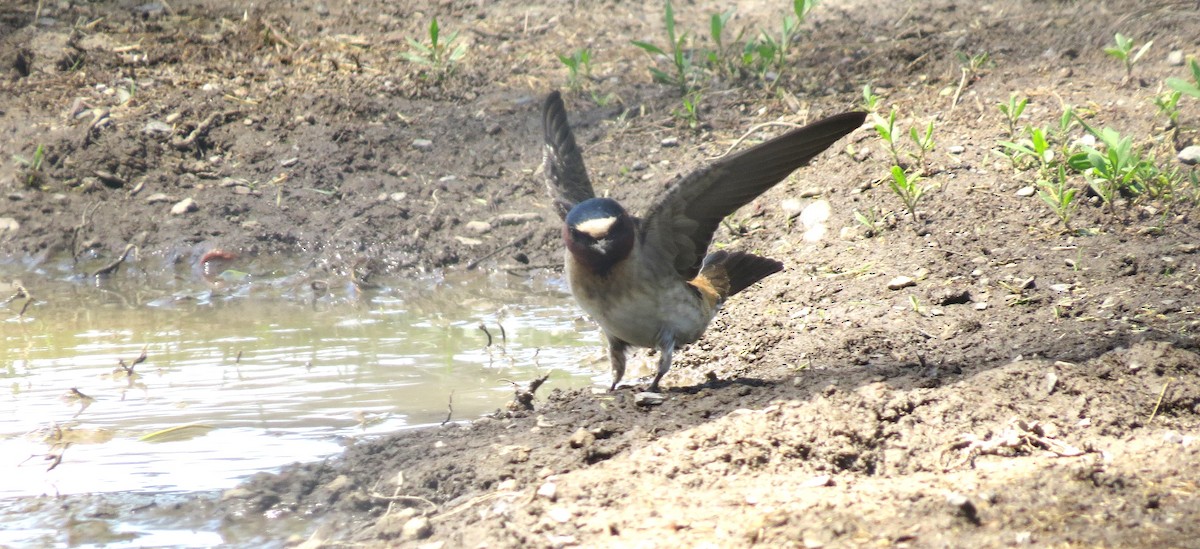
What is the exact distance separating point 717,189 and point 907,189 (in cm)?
169

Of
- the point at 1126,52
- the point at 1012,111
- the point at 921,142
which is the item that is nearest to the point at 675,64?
the point at 921,142

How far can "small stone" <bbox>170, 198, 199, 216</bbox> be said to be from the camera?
288 inches

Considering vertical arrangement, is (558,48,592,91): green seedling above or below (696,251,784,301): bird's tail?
above

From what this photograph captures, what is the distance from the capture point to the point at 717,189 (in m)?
4.39

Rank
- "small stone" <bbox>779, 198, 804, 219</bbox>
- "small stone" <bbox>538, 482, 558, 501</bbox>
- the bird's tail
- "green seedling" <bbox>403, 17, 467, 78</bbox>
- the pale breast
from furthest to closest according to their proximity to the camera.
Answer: "green seedling" <bbox>403, 17, 467, 78</bbox>, "small stone" <bbox>779, 198, 804, 219</bbox>, the bird's tail, the pale breast, "small stone" <bbox>538, 482, 558, 501</bbox>

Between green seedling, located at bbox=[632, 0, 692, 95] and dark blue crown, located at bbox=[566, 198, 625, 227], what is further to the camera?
green seedling, located at bbox=[632, 0, 692, 95]

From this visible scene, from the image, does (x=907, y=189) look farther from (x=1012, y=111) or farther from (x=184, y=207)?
(x=184, y=207)

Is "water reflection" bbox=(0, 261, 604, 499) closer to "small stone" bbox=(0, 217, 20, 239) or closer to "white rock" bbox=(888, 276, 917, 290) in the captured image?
"small stone" bbox=(0, 217, 20, 239)

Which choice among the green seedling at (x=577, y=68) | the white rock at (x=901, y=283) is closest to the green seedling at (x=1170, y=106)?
the white rock at (x=901, y=283)

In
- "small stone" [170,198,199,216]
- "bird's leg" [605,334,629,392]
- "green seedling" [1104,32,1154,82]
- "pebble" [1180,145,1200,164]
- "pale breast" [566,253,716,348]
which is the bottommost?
"bird's leg" [605,334,629,392]

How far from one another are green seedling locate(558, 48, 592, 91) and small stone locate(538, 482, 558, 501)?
201 inches

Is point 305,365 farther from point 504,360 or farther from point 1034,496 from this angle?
point 1034,496

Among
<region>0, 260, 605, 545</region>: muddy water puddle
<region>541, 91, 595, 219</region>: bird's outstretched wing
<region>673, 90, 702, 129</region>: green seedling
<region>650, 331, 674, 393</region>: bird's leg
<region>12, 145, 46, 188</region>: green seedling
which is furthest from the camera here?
<region>673, 90, 702, 129</region>: green seedling

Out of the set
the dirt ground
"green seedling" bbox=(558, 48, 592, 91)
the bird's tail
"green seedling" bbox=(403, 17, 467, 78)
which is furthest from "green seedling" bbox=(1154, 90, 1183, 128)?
"green seedling" bbox=(403, 17, 467, 78)
